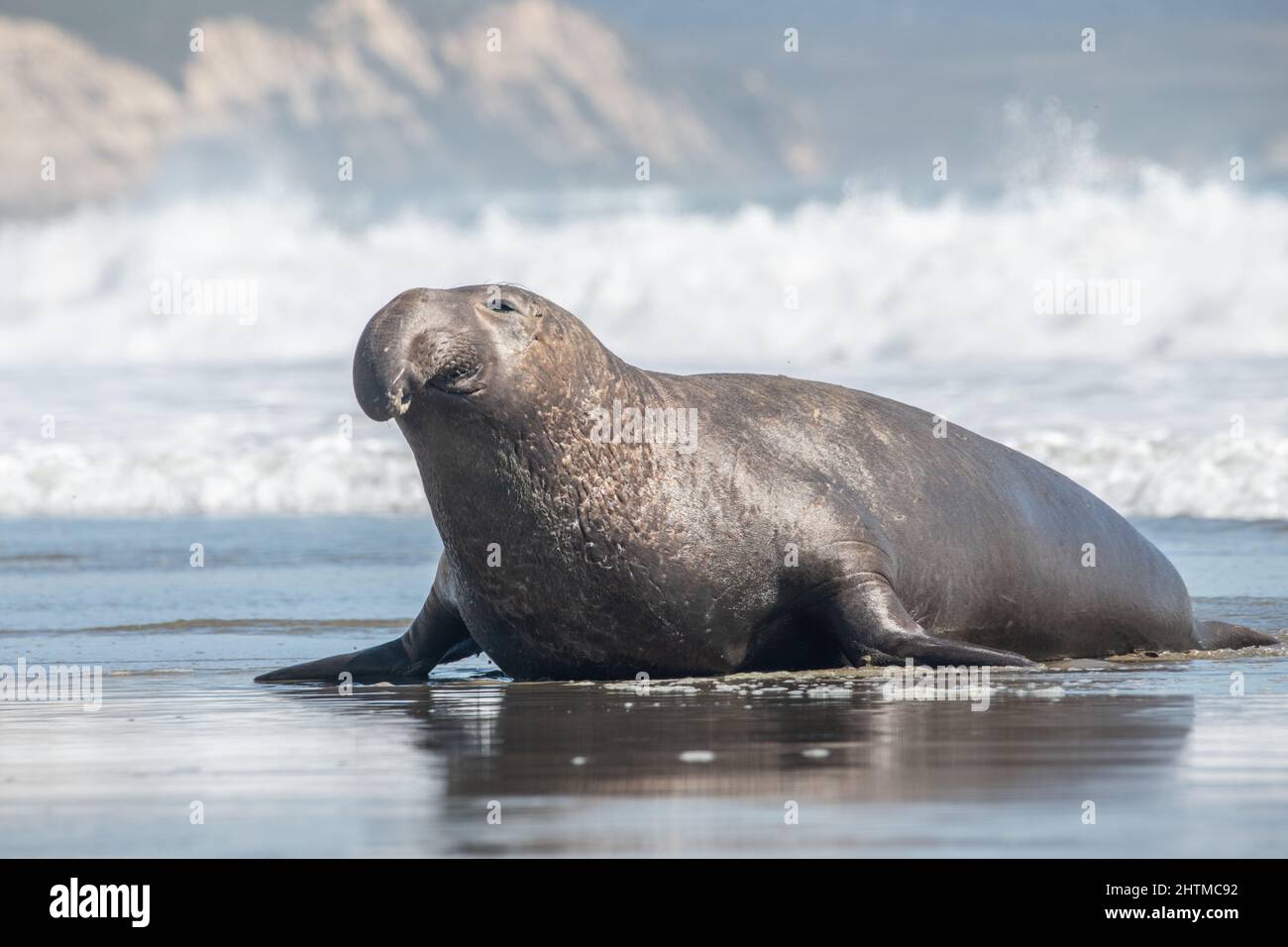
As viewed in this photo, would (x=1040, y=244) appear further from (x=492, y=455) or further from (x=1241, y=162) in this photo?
(x=492, y=455)

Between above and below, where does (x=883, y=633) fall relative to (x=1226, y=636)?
above

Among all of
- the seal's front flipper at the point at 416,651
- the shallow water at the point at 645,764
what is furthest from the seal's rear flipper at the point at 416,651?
the shallow water at the point at 645,764

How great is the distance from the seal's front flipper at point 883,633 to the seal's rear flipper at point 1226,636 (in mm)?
2097

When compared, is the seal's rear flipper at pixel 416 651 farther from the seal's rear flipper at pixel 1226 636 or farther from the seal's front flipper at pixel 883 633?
the seal's rear flipper at pixel 1226 636

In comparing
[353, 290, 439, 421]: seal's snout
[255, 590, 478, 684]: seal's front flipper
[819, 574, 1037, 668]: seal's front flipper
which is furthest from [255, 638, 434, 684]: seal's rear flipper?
[819, 574, 1037, 668]: seal's front flipper

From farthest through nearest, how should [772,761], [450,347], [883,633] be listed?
[883,633] → [450,347] → [772,761]

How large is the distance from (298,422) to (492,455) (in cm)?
1701

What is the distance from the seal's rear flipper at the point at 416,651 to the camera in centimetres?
900

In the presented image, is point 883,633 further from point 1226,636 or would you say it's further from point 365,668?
point 1226,636

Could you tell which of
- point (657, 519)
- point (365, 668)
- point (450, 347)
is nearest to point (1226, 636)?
point (657, 519)

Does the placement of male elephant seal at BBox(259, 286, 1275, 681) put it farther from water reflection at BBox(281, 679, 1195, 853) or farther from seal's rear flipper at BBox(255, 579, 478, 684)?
water reflection at BBox(281, 679, 1195, 853)

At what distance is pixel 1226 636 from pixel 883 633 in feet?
8.54

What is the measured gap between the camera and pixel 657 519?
320 inches
